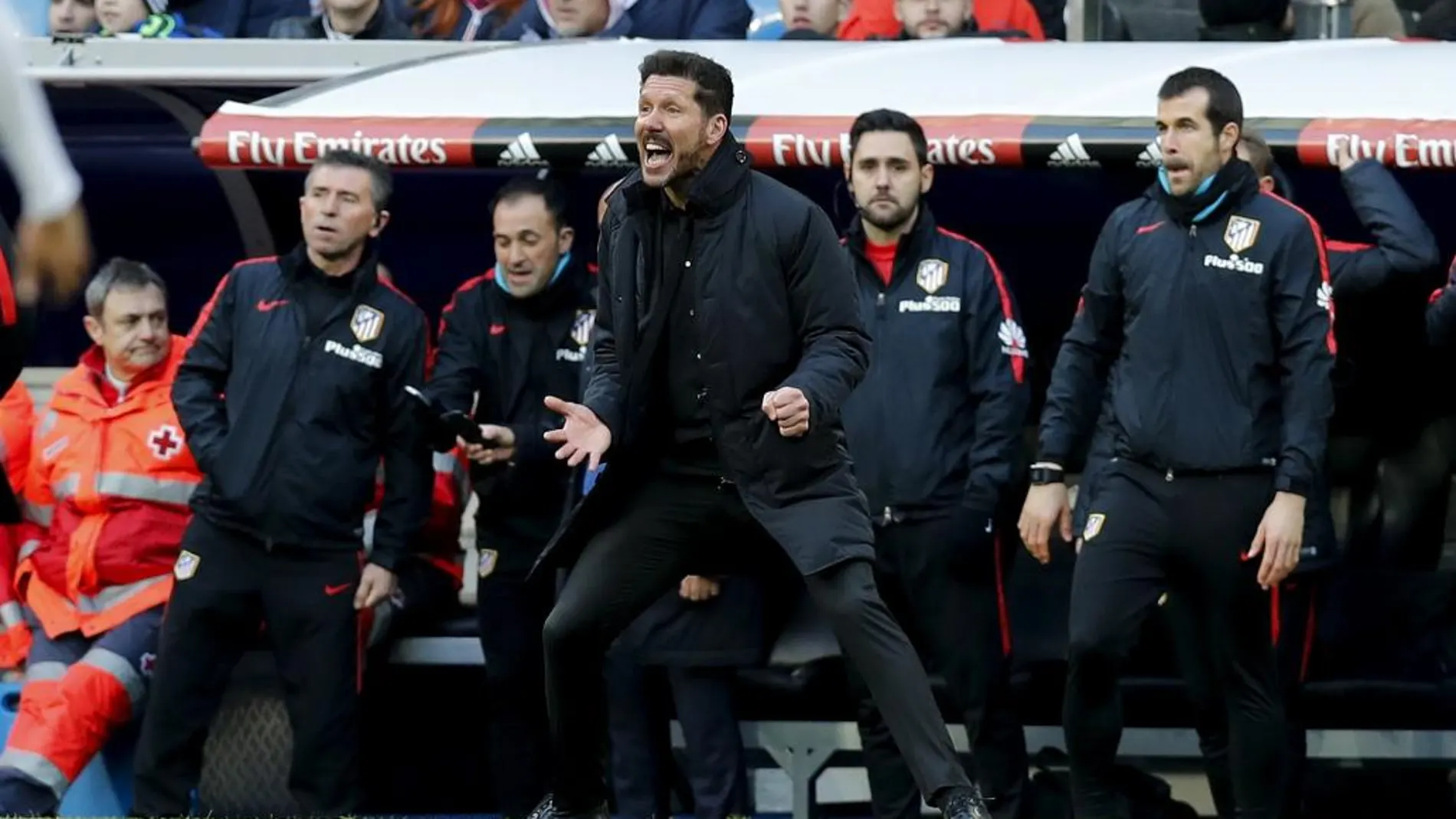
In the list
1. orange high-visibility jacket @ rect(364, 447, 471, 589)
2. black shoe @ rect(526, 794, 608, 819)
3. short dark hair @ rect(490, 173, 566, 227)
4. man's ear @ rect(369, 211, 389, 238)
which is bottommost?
black shoe @ rect(526, 794, 608, 819)

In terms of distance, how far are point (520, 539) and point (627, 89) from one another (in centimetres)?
129

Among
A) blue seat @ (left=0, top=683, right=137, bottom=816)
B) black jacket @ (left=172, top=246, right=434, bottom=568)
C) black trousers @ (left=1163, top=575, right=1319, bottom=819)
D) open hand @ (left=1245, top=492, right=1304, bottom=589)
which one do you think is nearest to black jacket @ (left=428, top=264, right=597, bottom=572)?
black jacket @ (left=172, top=246, right=434, bottom=568)

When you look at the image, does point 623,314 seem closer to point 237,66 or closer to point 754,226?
point 754,226

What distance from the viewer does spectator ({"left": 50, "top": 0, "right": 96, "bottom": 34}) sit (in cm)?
888

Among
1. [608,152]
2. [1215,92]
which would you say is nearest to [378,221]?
[608,152]

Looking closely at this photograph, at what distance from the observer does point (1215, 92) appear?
6.38 meters

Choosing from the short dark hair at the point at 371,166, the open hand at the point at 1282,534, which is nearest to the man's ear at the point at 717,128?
the open hand at the point at 1282,534

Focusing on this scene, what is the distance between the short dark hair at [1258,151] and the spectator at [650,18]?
212 centimetres

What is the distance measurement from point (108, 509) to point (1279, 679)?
10.8 ft

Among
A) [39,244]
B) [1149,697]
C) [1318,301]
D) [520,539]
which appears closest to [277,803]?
[520,539]

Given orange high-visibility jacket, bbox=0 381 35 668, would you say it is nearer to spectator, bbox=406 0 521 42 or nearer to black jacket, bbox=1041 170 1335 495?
spectator, bbox=406 0 521 42

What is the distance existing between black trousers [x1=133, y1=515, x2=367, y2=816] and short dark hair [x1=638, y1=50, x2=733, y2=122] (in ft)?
7.25

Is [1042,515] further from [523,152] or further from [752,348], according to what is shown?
[523,152]

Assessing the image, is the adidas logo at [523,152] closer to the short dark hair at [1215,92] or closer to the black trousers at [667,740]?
the black trousers at [667,740]
